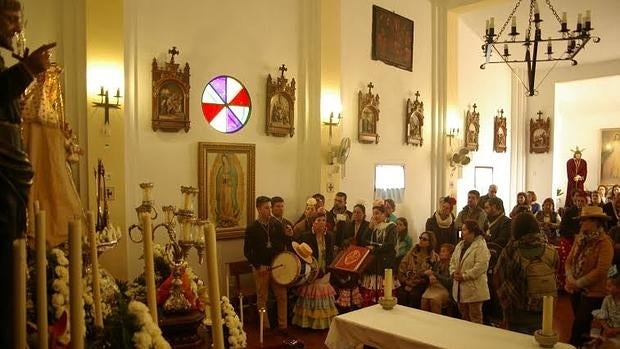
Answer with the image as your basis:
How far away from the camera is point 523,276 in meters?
5.29

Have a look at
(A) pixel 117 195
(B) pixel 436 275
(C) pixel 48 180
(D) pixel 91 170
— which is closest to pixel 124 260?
(A) pixel 117 195

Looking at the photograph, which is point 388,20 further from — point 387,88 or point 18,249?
point 18,249

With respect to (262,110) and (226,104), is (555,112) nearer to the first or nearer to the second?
(262,110)

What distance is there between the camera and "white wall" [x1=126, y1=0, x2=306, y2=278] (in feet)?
24.2

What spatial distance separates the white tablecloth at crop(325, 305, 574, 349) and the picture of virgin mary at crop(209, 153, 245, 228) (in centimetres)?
393

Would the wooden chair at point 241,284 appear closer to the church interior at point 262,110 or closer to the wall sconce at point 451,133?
the church interior at point 262,110

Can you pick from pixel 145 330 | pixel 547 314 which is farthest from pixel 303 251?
pixel 145 330

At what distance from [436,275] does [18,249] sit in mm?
6887

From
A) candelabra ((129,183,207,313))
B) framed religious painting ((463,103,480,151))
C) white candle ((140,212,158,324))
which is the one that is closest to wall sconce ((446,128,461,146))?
framed religious painting ((463,103,480,151))

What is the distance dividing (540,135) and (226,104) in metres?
12.4

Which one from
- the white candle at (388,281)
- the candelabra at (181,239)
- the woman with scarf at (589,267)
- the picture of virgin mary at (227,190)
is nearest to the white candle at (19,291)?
the candelabra at (181,239)

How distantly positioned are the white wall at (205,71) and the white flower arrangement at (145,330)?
5.87m

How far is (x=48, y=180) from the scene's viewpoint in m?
3.96

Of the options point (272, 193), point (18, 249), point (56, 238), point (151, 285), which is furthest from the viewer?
point (272, 193)
